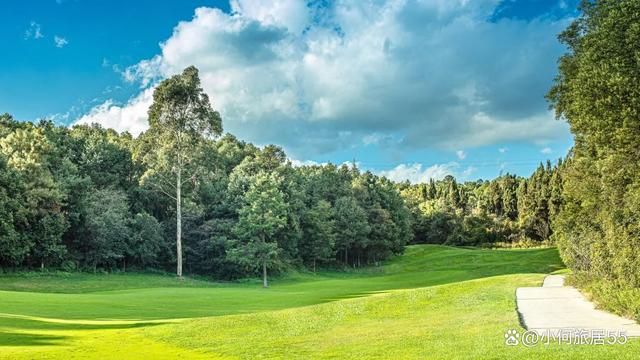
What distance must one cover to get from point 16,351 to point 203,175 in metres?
53.2

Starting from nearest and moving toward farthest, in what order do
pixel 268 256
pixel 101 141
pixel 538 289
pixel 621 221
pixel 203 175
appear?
pixel 621 221 < pixel 538 289 < pixel 268 256 < pixel 101 141 < pixel 203 175

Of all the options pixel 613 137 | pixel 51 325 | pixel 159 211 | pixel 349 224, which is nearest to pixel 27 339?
pixel 51 325

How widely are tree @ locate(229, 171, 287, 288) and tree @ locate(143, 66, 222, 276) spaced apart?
626 cm

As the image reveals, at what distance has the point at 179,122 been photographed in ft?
180

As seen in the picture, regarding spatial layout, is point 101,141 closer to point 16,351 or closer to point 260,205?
point 260,205

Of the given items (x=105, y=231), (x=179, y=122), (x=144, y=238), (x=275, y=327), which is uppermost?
(x=179, y=122)

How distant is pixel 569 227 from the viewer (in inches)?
1221

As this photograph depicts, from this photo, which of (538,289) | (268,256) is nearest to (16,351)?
(538,289)

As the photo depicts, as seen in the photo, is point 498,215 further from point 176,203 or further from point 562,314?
point 562,314

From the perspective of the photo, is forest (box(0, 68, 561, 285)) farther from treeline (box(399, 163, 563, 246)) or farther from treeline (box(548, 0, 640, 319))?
treeline (box(548, 0, 640, 319))

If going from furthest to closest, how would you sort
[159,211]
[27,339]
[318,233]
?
1. [318,233]
2. [159,211]
3. [27,339]

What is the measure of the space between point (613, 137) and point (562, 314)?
7107mm

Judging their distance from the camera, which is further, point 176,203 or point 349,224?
point 349,224

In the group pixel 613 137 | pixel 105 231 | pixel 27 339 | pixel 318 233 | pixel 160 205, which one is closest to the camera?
pixel 27 339
